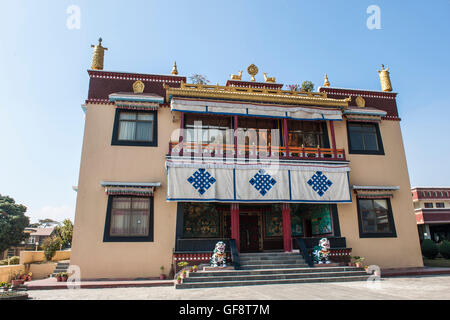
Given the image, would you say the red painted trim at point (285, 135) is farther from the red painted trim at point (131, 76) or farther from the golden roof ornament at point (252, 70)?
the red painted trim at point (131, 76)

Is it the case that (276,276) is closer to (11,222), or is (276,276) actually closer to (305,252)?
(305,252)

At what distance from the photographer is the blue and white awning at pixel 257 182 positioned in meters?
11.2

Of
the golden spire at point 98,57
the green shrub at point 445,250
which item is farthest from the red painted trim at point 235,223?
the green shrub at point 445,250

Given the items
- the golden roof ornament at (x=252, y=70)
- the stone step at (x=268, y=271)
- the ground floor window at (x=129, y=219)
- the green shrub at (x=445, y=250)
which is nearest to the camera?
the stone step at (x=268, y=271)

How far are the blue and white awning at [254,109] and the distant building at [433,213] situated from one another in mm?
16963

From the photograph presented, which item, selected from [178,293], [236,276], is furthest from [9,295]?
[236,276]

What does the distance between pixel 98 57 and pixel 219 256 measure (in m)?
9.53

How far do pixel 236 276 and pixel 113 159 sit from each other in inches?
248

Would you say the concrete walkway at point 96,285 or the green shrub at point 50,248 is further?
the green shrub at point 50,248

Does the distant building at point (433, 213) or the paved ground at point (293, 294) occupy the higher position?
the distant building at point (433, 213)

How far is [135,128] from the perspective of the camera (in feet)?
40.2

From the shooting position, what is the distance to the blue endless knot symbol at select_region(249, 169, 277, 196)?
11641 millimetres

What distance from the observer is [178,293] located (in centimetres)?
773

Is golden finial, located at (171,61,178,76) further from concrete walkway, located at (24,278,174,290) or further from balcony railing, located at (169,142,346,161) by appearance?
concrete walkway, located at (24,278,174,290)
